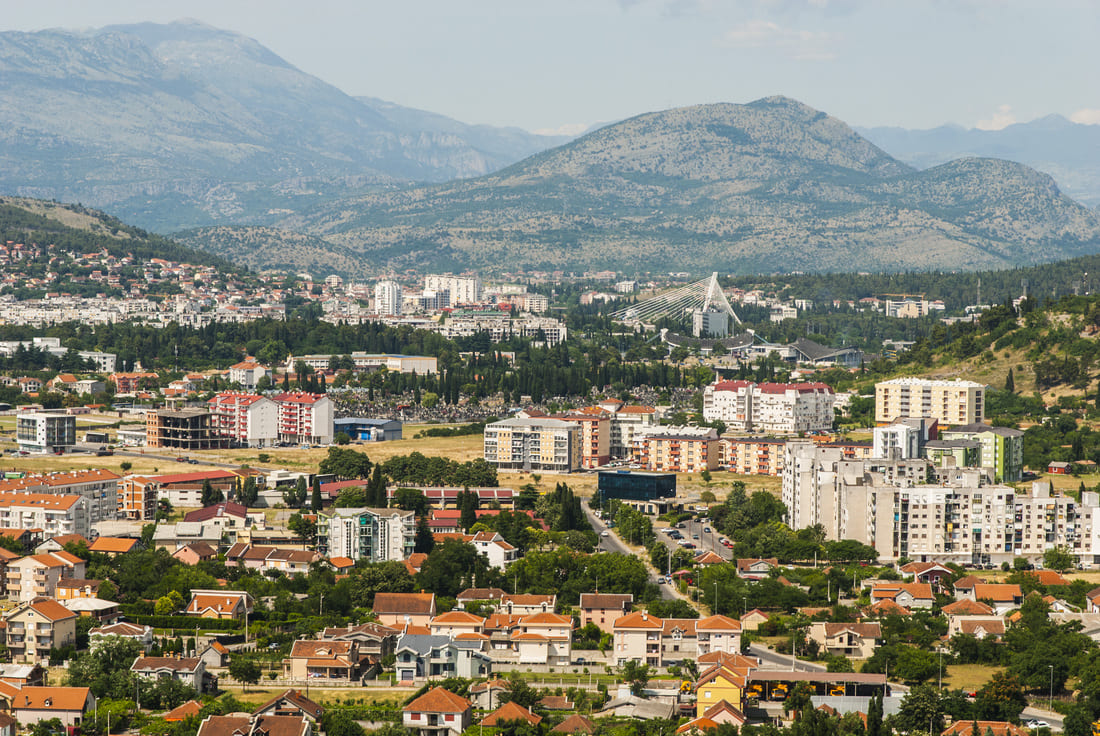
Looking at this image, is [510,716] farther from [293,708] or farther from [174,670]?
[174,670]

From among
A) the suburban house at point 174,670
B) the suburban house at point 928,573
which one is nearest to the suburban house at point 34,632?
the suburban house at point 174,670

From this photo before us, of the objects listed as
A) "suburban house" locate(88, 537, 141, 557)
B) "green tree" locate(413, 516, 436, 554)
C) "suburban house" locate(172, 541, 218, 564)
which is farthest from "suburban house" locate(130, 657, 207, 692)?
"green tree" locate(413, 516, 436, 554)

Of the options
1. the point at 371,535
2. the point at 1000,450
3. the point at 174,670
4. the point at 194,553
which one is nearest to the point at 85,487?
the point at 194,553

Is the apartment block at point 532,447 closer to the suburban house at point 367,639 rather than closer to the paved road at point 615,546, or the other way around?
the paved road at point 615,546

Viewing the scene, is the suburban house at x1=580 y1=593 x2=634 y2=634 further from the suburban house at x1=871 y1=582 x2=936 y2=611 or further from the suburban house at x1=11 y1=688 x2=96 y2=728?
the suburban house at x1=11 y1=688 x2=96 y2=728

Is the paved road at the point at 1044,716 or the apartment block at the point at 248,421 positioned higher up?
the apartment block at the point at 248,421
